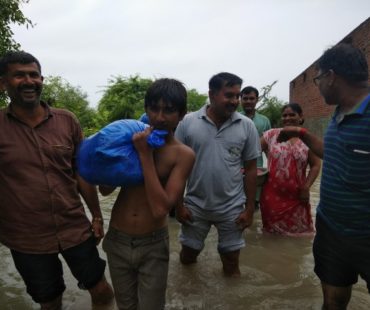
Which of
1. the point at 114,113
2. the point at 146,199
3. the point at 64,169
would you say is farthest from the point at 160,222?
the point at 114,113

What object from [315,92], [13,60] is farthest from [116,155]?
[315,92]

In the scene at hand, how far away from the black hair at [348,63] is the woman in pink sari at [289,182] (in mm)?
2252

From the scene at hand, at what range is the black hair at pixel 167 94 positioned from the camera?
2154 millimetres

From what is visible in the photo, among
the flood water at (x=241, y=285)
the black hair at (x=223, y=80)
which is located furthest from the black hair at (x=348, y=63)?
the flood water at (x=241, y=285)

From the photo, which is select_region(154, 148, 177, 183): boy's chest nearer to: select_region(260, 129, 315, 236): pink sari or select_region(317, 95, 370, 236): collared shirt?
select_region(317, 95, 370, 236): collared shirt

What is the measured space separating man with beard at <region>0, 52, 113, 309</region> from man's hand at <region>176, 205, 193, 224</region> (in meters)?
0.96

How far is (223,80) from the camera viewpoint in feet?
10.4

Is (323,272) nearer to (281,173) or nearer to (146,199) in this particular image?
(146,199)

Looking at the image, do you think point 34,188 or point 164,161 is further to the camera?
point 34,188

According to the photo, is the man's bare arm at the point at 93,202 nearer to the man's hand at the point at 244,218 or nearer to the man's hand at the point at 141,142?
the man's hand at the point at 141,142

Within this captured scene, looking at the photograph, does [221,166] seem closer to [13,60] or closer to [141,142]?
[141,142]

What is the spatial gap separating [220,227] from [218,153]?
0.68 meters

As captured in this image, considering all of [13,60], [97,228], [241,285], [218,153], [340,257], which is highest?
[13,60]

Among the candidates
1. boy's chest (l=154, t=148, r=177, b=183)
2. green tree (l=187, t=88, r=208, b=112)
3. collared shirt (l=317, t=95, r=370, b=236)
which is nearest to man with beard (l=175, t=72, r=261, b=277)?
collared shirt (l=317, t=95, r=370, b=236)
